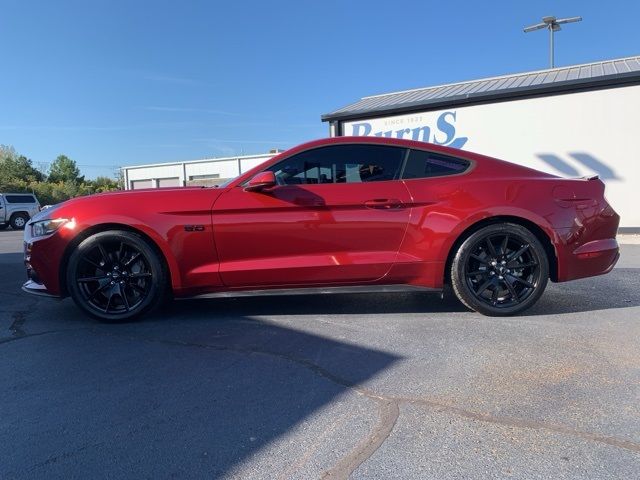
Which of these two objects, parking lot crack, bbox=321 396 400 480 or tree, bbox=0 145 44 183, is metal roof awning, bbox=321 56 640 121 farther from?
tree, bbox=0 145 44 183

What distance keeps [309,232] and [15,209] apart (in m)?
24.8

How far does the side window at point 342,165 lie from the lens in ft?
14.5

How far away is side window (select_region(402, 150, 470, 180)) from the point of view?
4465mm

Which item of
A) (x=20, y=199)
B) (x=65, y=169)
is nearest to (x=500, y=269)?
(x=20, y=199)

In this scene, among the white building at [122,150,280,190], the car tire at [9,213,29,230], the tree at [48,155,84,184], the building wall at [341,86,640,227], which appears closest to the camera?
the building wall at [341,86,640,227]

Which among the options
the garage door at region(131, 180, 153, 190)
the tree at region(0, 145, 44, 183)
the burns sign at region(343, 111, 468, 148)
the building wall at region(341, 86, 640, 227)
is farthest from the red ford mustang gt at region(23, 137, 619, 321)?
the tree at region(0, 145, 44, 183)

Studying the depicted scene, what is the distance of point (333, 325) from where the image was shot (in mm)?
4266

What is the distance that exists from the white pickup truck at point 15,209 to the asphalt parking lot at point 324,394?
22556 mm

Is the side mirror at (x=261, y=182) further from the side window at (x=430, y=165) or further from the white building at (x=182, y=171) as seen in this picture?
the white building at (x=182, y=171)

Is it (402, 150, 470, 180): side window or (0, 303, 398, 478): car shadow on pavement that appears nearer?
(0, 303, 398, 478): car shadow on pavement

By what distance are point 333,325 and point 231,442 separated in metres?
1.96

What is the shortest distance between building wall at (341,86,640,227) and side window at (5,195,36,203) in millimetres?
21433

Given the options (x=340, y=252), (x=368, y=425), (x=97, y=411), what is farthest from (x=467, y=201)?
(x=97, y=411)

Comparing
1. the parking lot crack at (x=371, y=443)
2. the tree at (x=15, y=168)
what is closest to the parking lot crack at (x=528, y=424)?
the parking lot crack at (x=371, y=443)
